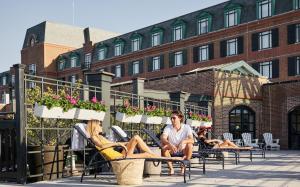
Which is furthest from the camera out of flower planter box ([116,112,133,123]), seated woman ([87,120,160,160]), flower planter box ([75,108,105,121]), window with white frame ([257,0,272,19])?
window with white frame ([257,0,272,19])

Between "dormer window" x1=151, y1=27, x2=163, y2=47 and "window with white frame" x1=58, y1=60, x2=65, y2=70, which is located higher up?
"dormer window" x1=151, y1=27, x2=163, y2=47

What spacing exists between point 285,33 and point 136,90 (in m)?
16.5

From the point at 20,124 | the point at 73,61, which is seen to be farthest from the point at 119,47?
the point at 20,124

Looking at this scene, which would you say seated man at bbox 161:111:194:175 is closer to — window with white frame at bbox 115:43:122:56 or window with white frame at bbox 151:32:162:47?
window with white frame at bbox 151:32:162:47

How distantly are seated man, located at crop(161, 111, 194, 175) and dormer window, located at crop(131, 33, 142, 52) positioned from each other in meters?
32.9

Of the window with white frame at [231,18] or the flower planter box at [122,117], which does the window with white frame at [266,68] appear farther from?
the flower planter box at [122,117]

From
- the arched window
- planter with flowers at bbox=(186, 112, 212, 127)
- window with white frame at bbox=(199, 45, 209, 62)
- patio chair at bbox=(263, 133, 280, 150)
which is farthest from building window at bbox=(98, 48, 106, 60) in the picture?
planter with flowers at bbox=(186, 112, 212, 127)

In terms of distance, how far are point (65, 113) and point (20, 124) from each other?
985 millimetres

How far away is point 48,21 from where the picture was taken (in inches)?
2157

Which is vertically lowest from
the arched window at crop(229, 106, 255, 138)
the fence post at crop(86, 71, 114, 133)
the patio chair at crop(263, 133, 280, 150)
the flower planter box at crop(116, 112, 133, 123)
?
the patio chair at crop(263, 133, 280, 150)

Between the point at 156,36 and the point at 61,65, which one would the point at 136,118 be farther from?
the point at 61,65

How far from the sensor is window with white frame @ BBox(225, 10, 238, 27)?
3291cm

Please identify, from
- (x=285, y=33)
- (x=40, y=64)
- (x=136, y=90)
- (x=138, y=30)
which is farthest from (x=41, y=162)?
(x=40, y=64)

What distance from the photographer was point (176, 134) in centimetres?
889
